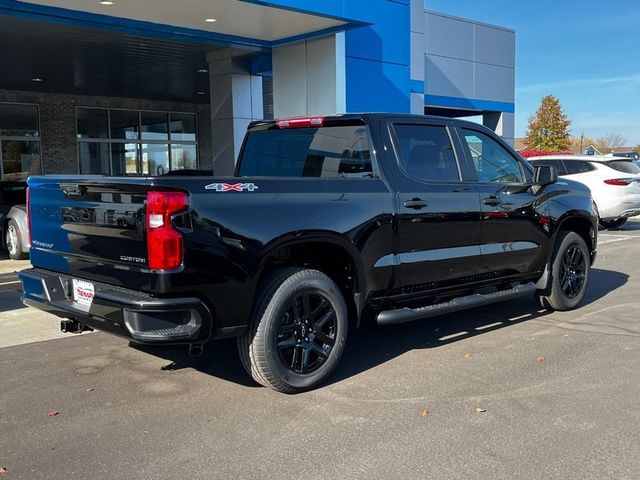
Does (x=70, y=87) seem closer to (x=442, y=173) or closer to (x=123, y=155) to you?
(x=123, y=155)

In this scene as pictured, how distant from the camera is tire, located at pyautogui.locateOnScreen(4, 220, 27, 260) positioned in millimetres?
11055

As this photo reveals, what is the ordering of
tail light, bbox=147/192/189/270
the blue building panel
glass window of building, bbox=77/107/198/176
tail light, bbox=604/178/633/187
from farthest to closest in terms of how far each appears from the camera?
glass window of building, bbox=77/107/198/176 < tail light, bbox=604/178/633/187 < the blue building panel < tail light, bbox=147/192/189/270

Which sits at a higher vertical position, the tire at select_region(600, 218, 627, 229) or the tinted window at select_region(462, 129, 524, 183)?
the tinted window at select_region(462, 129, 524, 183)

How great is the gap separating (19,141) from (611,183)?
57.0 feet

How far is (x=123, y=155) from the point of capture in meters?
22.8

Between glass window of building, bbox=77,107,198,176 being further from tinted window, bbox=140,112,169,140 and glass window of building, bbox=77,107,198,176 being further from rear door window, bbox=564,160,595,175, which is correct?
rear door window, bbox=564,160,595,175

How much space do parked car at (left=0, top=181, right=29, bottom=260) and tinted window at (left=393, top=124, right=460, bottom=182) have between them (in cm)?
748

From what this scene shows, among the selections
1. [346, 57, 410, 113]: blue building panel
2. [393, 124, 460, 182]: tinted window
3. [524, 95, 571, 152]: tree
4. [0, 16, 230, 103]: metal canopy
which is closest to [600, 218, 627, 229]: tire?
[346, 57, 410, 113]: blue building panel

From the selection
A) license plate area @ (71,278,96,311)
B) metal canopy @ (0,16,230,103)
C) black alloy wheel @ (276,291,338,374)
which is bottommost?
black alloy wheel @ (276,291,338,374)

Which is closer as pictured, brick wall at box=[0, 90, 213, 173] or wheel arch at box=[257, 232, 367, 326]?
wheel arch at box=[257, 232, 367, 326]

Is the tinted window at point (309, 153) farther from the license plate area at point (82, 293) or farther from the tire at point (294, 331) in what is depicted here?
the license plate area at point (82, 293)

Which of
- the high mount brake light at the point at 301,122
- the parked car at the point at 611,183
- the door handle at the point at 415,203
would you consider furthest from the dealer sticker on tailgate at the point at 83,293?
the parked car at the point at 611,183

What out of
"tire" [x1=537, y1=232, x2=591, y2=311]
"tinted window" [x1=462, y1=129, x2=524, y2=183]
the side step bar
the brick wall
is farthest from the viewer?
the brick wall

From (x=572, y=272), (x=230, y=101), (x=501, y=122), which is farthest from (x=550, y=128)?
(x=572, y=272)
